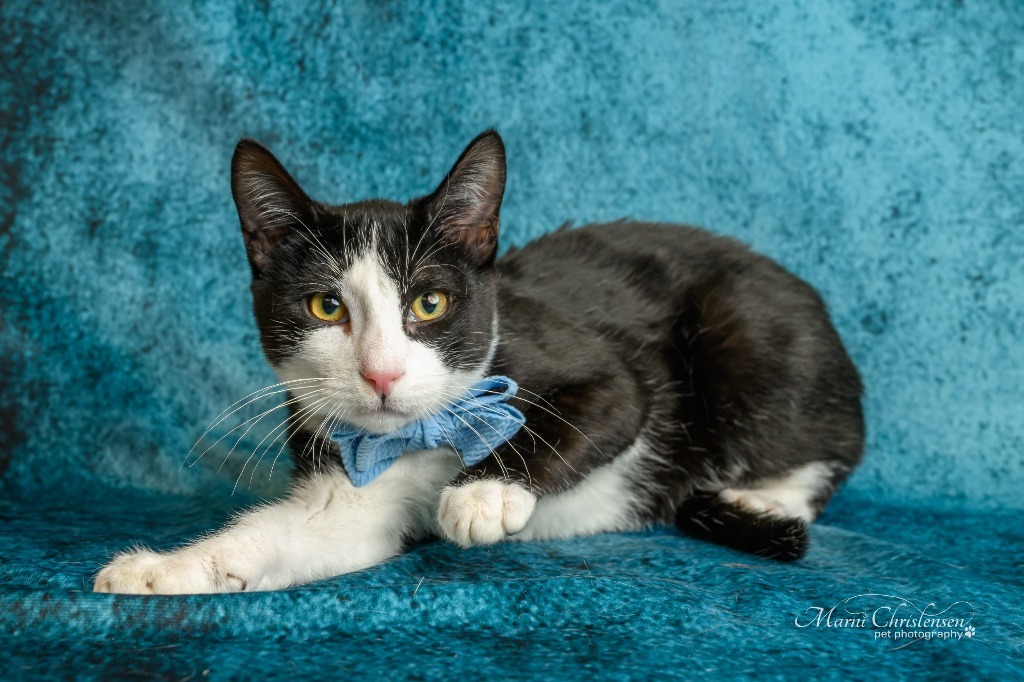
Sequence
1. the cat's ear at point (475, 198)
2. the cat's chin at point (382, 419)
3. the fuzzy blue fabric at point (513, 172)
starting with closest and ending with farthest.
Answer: the cat's chin at point (382, 419) → the cat's ear at point (475, 198) → the fuzzy blue fabric at point (513, 172)

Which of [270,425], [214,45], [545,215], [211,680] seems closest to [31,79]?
[214,45]

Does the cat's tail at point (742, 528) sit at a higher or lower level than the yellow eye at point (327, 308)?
lower

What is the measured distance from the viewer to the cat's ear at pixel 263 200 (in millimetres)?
1436

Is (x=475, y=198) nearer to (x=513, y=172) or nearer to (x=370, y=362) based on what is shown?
(x=370, y=362)

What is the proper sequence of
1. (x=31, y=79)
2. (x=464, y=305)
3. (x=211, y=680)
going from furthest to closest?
(x=31, y=79) < (x=464, y=305) < (x=211, y=680)

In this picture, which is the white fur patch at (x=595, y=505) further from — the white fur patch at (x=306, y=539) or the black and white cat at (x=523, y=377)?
the white fur patch at (x=306, y=539)

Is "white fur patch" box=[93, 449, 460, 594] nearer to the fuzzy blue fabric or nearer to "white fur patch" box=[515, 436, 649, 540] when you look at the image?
"white fur patch" box=[515, 436, 649, 540]

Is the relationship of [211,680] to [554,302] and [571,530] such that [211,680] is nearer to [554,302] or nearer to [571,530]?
[571,530]

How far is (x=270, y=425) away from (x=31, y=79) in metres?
0.87

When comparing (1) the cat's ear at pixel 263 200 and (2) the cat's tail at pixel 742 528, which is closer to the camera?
(1) the cat's ear at pixel 263 200

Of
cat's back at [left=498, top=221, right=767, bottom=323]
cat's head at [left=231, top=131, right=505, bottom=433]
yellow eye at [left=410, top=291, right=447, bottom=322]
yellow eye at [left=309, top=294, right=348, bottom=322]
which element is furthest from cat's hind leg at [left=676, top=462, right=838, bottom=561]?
yellow eye at [left=309, top=294, right=348, bottom=322]

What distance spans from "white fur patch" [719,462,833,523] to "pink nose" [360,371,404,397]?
2.35 ft

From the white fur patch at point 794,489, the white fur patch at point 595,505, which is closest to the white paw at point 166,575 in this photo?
the white fur patch at point 595,505

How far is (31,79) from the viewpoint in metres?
2.11
